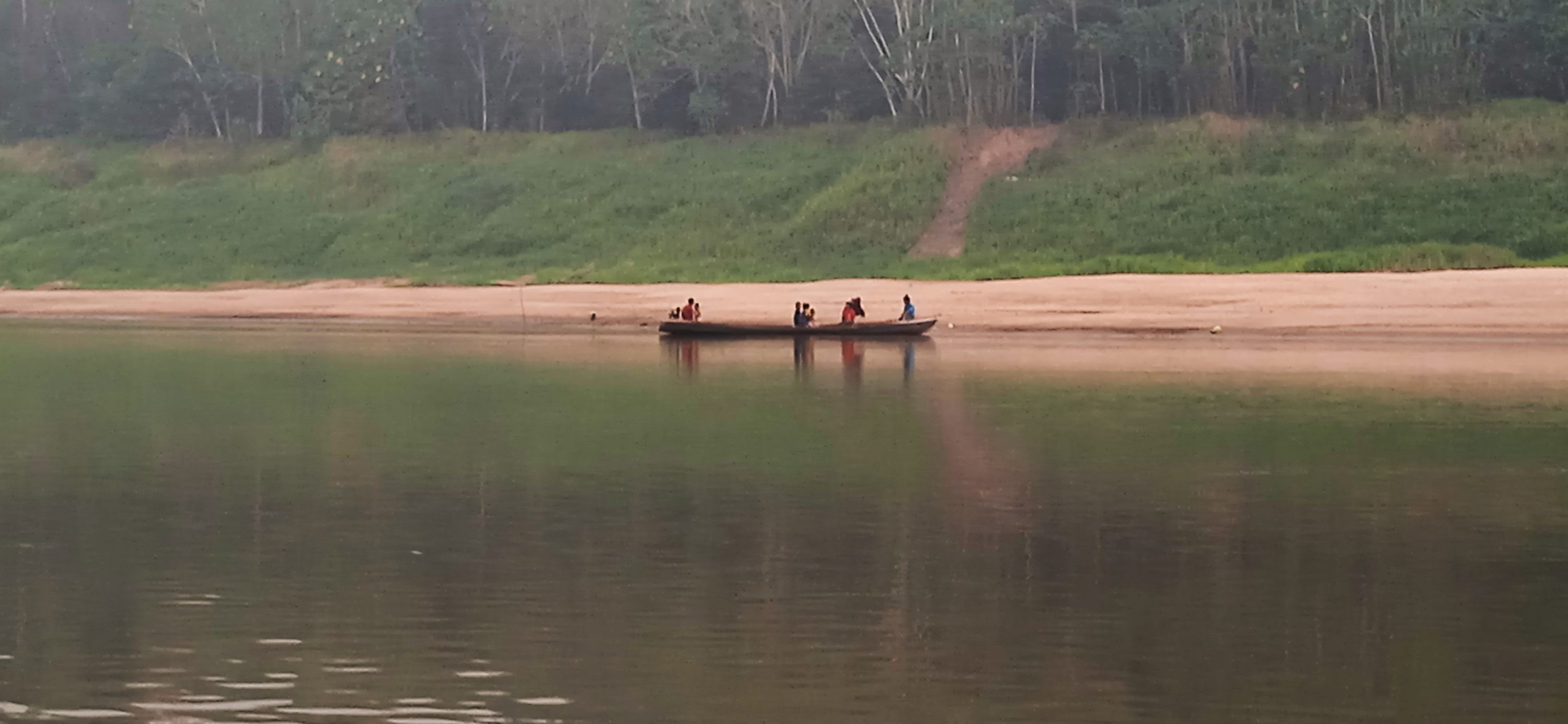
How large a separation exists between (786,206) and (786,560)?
54977 mm

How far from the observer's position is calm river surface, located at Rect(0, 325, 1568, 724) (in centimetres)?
1144

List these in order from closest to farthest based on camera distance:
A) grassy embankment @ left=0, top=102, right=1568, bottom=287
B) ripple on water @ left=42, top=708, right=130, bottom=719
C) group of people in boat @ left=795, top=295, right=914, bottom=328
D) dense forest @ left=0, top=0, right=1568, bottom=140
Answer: ripple on water @ left=42, top=708, right=130, bottom=719
group of people in boat @ left=795, top=295, right=914, bottom=328
grassy embankment @ left=0, top=102, right=1568, bottom=287
dense forest @ left=0, top=0, right=1568, bottom=140

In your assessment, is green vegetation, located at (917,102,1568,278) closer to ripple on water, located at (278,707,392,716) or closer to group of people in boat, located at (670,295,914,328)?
group of people in boat, located at (670,295,914,328)

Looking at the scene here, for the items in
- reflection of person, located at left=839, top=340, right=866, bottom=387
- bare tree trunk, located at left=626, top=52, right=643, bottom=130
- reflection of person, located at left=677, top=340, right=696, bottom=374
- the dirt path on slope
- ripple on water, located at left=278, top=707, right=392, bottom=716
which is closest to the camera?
ripple on water, located at left=278, top=707, right=392, bottom=716

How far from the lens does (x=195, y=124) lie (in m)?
95.8

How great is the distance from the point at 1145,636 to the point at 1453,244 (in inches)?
1792

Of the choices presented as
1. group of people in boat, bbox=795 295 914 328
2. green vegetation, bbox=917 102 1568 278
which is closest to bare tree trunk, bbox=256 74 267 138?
green vegetation, bbox=917 102 1568 278

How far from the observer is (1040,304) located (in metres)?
50.0

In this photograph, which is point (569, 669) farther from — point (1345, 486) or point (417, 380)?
point (417, 380)

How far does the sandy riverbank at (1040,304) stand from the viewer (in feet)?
149

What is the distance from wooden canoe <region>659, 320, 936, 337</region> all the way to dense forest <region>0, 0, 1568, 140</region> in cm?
3073

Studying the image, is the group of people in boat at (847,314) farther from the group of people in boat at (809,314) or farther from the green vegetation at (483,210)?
the green vegetation at (483,210)

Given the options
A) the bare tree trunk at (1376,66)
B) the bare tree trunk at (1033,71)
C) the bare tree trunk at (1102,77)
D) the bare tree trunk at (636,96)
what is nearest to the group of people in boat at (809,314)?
the bare tree trunk at (1376,66)

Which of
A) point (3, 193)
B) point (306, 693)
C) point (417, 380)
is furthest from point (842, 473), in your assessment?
point (3, 193)
